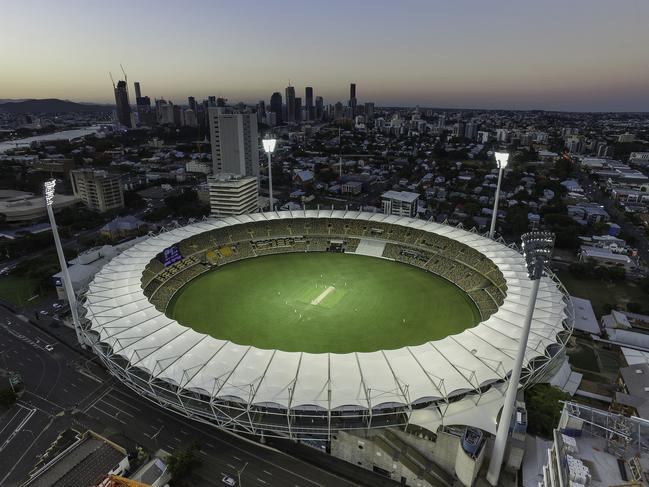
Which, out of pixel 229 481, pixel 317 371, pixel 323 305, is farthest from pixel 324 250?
pixel 229 481

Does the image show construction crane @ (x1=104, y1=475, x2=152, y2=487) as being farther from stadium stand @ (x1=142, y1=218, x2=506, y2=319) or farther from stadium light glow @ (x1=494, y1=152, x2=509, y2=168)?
stadium light glow @ (x1=494, y1=152, x2=509, y2=168)

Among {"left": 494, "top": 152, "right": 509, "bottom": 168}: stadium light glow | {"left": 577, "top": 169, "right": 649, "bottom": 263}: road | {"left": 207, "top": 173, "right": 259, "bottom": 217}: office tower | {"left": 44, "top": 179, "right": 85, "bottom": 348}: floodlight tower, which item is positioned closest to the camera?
{"left": 44, "top": 179, "right": 85, "bottom": 348}: floodlight tower

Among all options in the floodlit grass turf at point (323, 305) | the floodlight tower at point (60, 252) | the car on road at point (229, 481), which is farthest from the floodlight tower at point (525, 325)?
the floodlight tower at point (60, 252)

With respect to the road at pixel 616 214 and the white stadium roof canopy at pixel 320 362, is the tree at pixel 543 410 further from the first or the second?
the road at pixel 616 214

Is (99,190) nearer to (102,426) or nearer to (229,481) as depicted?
(102,426)

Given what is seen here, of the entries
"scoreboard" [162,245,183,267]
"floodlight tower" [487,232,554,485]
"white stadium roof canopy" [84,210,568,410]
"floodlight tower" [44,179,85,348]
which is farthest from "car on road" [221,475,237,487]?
"scoreboard" [162,245,183,267]

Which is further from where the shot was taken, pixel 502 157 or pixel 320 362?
pixel 502 157
